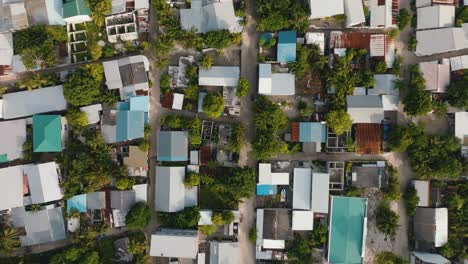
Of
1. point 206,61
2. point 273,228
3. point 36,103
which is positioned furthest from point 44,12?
point 273,228

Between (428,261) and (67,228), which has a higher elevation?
(67,228)

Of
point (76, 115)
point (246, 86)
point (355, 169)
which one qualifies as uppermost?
point (246, 86)

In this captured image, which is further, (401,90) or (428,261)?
(401,90)

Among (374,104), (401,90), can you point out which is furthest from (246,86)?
(401,90)

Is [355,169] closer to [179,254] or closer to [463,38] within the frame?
[463,38]

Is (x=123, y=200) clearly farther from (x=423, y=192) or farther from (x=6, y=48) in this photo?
(x=423, y=192)

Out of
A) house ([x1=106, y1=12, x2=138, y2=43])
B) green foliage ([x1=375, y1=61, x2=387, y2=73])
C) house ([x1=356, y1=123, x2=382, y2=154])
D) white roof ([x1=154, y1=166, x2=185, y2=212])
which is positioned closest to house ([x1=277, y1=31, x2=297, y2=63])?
green foliage ([x1=375, y1=61, x2=387, y2=73])
